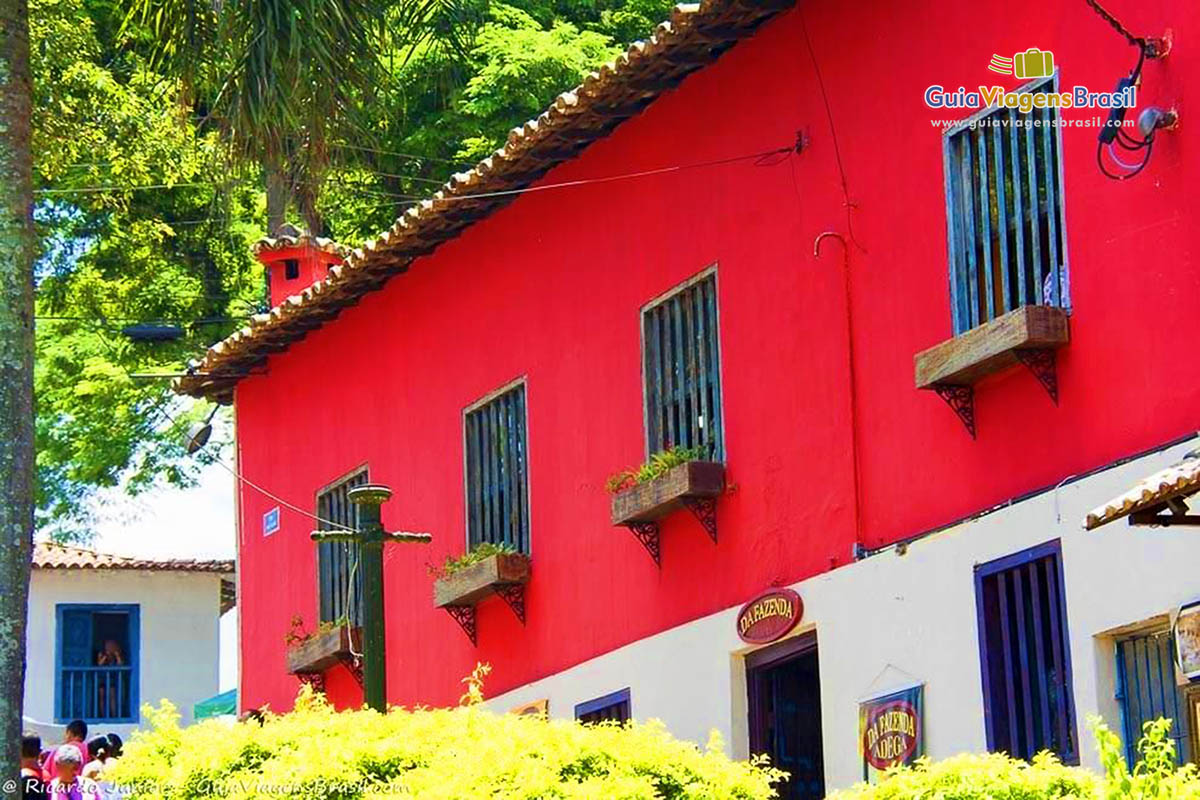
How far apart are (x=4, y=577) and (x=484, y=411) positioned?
626 centimetres

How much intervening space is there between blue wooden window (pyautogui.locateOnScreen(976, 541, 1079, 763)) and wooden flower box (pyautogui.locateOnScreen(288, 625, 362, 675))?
24.6 ft

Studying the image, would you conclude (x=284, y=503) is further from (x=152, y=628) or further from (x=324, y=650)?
(x=152, y=628)

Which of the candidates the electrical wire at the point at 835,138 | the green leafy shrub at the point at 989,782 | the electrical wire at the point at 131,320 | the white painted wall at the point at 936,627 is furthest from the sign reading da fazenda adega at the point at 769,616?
the electrical wire at the point at 131,320

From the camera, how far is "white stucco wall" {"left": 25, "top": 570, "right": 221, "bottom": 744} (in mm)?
29406

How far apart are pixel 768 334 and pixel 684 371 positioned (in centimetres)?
104

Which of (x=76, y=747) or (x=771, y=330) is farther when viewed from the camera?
(x=76, y=747)

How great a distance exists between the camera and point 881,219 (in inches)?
501

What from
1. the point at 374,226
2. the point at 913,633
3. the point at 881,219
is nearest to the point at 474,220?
the point at 881,219

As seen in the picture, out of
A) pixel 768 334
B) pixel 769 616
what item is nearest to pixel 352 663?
pixel 769 616

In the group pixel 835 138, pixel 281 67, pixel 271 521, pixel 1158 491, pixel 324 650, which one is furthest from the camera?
pixel 271 521

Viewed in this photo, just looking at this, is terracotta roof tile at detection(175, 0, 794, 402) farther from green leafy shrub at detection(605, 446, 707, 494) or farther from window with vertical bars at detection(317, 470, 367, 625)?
green leafy shrub at detection(605, 446, 707, 494)

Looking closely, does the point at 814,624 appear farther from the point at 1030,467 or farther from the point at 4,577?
the point at 4,577

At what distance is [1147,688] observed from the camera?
1066 cm

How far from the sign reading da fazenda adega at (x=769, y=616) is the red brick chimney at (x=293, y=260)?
8254 millimetres
